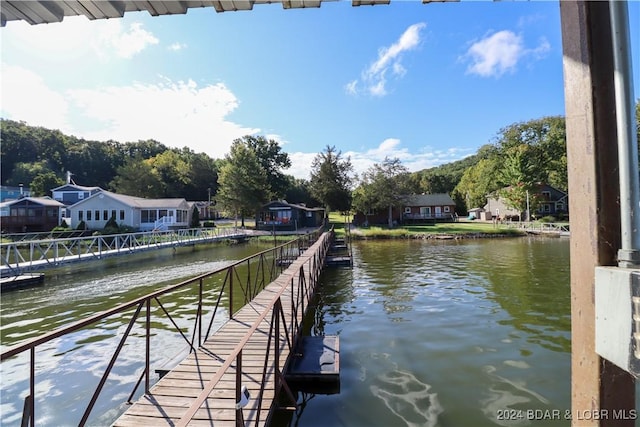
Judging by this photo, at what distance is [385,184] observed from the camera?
38.5 metres

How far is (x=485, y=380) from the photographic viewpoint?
550 cm

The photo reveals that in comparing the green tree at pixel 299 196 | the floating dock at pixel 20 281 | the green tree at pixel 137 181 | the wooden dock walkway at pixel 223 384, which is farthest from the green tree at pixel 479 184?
the green tree at pixel 137 181

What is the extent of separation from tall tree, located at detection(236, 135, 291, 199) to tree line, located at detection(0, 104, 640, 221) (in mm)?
173

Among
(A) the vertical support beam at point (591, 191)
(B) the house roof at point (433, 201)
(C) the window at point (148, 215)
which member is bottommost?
(A) the vertical support beam at point (591, 191)

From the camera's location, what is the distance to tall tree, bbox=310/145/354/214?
3644 centimetres

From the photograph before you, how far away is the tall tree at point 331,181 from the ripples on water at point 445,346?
22.6m

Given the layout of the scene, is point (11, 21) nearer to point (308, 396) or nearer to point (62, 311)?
point (308, 396)

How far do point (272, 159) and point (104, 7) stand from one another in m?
54.5

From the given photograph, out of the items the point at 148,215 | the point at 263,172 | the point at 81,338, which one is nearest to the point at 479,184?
the point at 263,172

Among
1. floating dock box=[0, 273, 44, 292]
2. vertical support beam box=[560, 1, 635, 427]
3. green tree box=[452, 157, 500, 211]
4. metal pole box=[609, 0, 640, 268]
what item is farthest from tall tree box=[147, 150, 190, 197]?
metal pole box=[609, 0, 640, 268]

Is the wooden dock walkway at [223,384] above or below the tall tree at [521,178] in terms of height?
below

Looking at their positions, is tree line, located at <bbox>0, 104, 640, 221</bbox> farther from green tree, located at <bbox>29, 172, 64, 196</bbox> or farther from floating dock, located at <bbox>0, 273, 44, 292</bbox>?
floating dock, located at <bbox>0, 273, 44, 292</bbox>

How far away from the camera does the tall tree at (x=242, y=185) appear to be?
38.8m

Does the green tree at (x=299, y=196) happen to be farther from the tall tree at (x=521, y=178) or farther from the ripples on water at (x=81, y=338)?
the ripples on water at (x=81, y=338)
